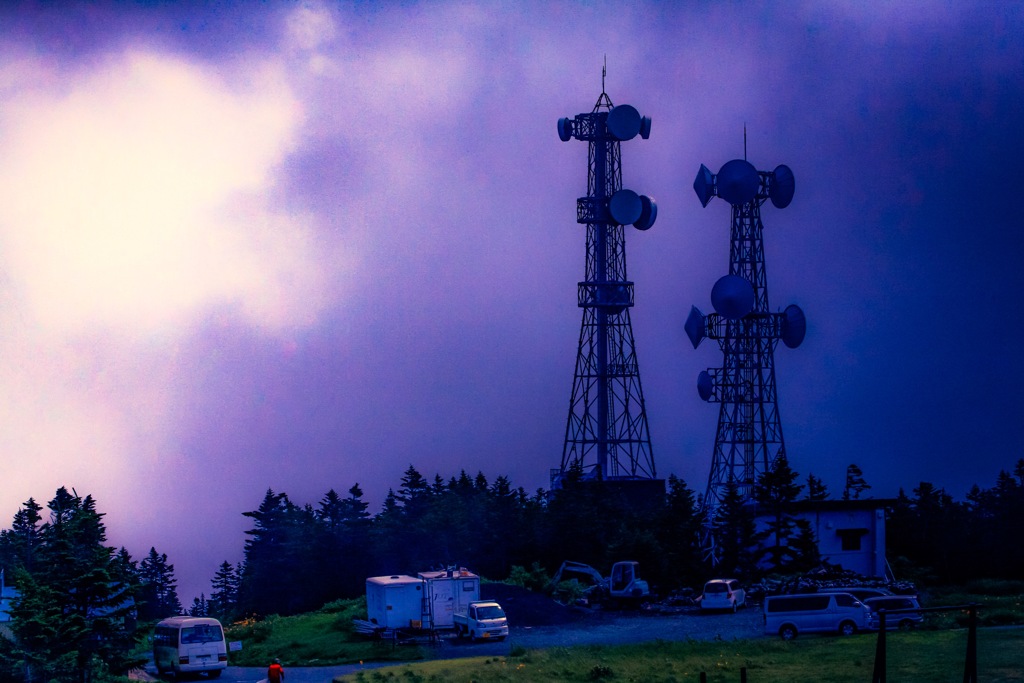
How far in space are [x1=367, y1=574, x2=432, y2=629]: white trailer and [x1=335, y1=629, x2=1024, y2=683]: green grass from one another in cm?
659

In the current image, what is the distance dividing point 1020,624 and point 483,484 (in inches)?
2003

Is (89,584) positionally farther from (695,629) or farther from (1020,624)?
(1020,624)

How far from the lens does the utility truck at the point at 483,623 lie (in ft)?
146

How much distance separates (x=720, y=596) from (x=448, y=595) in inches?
513

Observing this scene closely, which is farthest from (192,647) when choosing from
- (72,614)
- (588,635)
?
(588,635)

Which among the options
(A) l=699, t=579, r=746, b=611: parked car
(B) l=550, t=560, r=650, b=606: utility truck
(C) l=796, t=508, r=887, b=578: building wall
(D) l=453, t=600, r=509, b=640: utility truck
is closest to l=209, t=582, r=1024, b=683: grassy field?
(D) l=453, t=600, r=509, b=640: utility truck

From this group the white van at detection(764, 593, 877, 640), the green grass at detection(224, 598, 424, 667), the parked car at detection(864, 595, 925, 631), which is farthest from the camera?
the green grass at detection(224, 598, 424, 667)

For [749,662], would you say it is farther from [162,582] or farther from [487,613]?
[162,582]

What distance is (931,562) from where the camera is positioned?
215 feet

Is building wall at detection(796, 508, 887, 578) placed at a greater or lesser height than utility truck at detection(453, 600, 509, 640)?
greater

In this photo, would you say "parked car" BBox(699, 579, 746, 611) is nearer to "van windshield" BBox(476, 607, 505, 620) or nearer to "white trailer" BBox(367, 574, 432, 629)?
"van windshield" BBox(476, 607, 505, 620)

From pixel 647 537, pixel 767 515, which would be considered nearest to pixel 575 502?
pixel 647 537

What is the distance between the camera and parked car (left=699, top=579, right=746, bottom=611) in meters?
51.6

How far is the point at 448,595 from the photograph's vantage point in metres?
46.6
